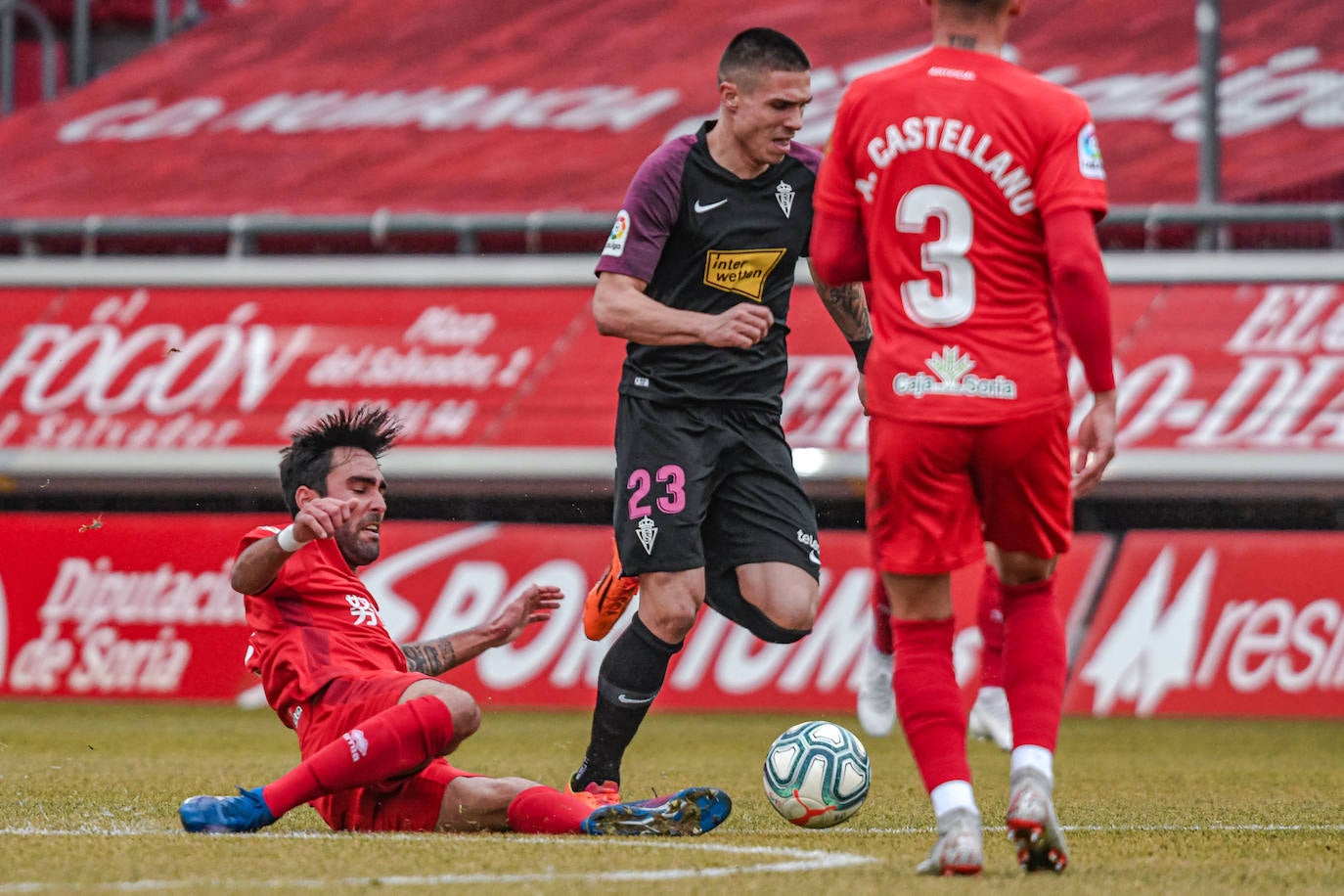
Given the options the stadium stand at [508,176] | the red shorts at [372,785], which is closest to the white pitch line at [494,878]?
the red shorts at [372,785]

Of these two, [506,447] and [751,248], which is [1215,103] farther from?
[751,248]

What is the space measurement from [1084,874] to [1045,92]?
4.88 feet

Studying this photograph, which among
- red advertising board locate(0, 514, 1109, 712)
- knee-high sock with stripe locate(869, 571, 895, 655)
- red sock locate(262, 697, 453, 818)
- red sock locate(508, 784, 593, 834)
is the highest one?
red sock locate(262, 697, 453, 818)

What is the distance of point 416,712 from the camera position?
4.29m

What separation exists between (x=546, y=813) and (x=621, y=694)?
2.21 feet

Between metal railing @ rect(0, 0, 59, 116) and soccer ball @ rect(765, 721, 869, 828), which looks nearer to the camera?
soccer ball @ rect(765, 721, 869, 828)

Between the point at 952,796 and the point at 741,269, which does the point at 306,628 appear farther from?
the point at 952,796

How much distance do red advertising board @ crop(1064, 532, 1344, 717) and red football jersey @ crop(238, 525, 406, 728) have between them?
22.0ft

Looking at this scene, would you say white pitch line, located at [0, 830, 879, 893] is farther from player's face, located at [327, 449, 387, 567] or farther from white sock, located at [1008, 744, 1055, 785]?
player's face, located at [327, 449, 387, 567]

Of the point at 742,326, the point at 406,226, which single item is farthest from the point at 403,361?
the point at 742,326

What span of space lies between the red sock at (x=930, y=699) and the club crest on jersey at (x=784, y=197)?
1734 mm

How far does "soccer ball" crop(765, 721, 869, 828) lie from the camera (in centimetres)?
479

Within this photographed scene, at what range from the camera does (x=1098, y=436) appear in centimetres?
378

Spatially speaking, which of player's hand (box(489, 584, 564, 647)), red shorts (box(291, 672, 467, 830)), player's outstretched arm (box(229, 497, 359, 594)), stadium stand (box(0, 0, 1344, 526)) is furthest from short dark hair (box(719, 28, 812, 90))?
stadium stand (box(0, 0, 1344, 526))
